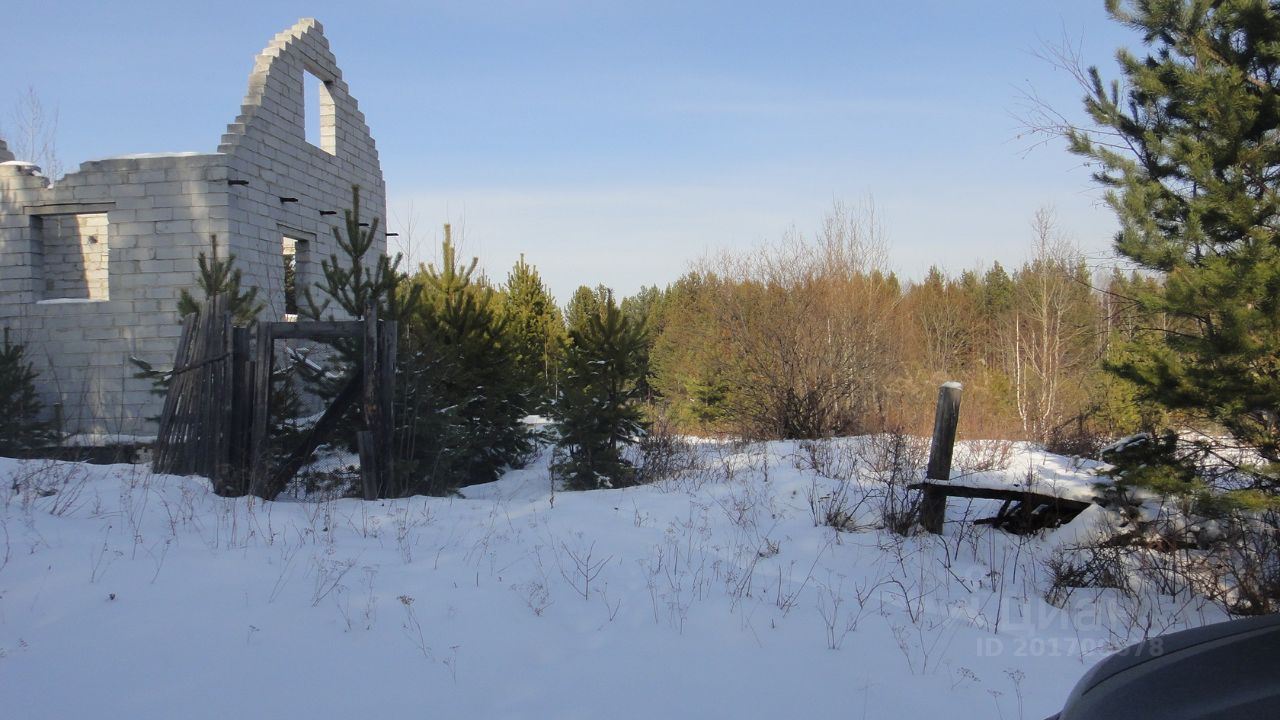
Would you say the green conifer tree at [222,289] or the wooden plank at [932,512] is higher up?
the green conifer tree at [222,289]

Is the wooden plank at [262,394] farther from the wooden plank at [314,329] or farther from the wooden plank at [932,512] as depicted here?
the wooden plank at [932,512]

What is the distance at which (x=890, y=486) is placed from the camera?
6723 mm

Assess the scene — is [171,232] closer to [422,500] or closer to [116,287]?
[116,287]

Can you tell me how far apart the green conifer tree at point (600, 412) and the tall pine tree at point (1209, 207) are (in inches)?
232

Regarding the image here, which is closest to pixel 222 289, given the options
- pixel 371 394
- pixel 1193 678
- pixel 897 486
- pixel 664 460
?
pixel 371 394

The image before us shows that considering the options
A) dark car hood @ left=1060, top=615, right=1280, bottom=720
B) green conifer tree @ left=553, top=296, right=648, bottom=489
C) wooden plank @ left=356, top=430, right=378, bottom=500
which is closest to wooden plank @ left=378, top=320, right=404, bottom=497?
wooden plank @ left=356, top=430, right=378, bottom=500

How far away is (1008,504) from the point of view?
264 inches

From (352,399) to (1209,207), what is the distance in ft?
24.5

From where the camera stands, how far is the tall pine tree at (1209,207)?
4.90 metres

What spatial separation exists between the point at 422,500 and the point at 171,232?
7.62 meters

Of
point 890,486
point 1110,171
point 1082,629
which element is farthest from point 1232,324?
point 890,486

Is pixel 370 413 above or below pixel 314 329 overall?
below

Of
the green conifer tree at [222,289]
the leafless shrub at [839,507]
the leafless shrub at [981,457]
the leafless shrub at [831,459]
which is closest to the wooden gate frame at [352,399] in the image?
the green conifer tree at [222,289]

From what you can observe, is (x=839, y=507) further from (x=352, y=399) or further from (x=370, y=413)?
(x=352, y=399)
